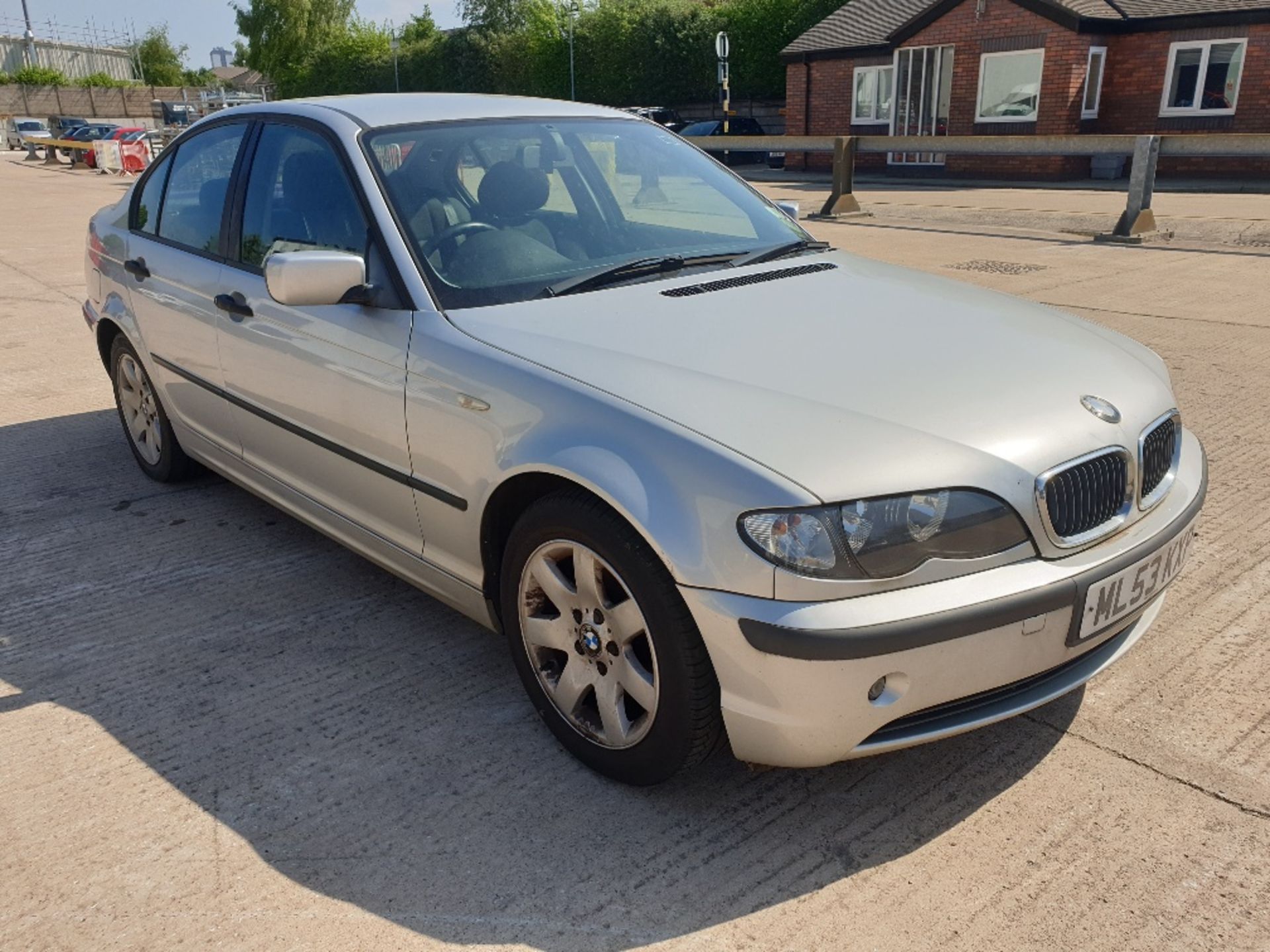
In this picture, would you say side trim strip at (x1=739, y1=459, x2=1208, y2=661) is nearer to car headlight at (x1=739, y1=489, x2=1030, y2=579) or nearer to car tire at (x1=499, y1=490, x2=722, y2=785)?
car headlight at (x1=739, y1=489, x2=1030, y2=579)

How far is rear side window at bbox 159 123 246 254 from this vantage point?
4.02 metres

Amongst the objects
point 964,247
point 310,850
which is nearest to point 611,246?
point 310,850

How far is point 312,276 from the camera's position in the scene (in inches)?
116

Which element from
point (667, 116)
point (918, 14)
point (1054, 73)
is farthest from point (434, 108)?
point (667, 116)

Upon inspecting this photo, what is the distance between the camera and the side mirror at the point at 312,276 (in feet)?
9.68

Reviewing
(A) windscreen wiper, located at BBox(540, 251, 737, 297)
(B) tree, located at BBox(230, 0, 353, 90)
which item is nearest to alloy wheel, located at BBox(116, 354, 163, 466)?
(A) windscreen wiper, located at BBox(540, 251, 737, 297)

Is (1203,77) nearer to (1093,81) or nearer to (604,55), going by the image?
(1093,81)

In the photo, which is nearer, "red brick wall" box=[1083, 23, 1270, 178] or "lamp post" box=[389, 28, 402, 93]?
"red brick wall" box=[1083, 23, 1270, 178]

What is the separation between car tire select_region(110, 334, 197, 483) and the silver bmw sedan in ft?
2.54

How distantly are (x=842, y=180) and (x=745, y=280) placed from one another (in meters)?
12.8

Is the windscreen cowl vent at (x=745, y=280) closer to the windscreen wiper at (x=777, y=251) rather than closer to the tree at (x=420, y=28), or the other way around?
the windscreen wiper at (x=777, y=251)

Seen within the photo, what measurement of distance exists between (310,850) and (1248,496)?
3.87 meters

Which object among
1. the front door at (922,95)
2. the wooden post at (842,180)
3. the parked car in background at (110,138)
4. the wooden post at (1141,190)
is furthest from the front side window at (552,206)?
the parked car in background at (110,138)

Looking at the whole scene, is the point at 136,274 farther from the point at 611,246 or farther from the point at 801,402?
the point at 801,402
